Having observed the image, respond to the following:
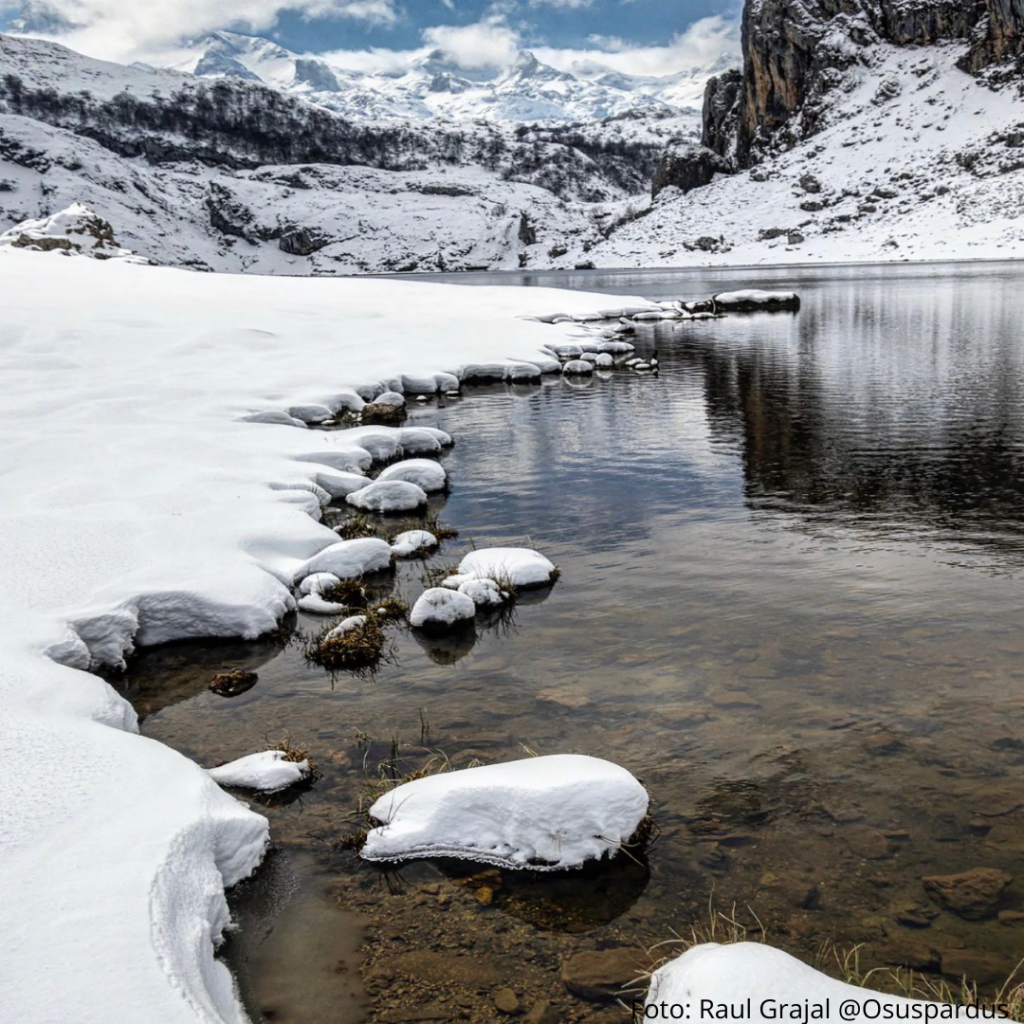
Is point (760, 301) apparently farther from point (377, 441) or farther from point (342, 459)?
point (342, 459)

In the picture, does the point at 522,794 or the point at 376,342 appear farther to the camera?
the point at 376,342

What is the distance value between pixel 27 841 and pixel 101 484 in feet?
25.9

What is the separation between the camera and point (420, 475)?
13227mm

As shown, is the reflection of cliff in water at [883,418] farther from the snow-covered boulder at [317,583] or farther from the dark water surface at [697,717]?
the snow-covered boulder at [317,583]

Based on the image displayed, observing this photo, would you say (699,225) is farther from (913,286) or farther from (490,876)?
(490,876)

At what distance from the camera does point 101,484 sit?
423 inches

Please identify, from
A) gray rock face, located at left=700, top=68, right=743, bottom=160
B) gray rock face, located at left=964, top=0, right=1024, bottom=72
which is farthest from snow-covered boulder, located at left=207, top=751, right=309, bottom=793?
gray rock face, located at left=700, top=68, right=743, bottom=160

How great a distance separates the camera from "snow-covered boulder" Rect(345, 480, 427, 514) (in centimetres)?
1225

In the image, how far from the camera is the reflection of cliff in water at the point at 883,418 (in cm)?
1142

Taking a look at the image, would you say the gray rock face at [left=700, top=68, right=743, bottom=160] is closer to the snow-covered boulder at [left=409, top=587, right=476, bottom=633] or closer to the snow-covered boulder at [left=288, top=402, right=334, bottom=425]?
the snow-covered boulder at [left=288, top=402, right=334, bottom=425]

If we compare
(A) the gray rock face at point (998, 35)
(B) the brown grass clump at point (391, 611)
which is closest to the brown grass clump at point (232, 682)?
(B) the brown grass clump at point (391, 611)

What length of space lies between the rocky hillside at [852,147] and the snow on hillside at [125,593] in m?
104

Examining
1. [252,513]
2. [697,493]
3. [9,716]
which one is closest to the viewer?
[9,716]

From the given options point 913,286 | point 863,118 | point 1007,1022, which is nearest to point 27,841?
point 1007,1022
